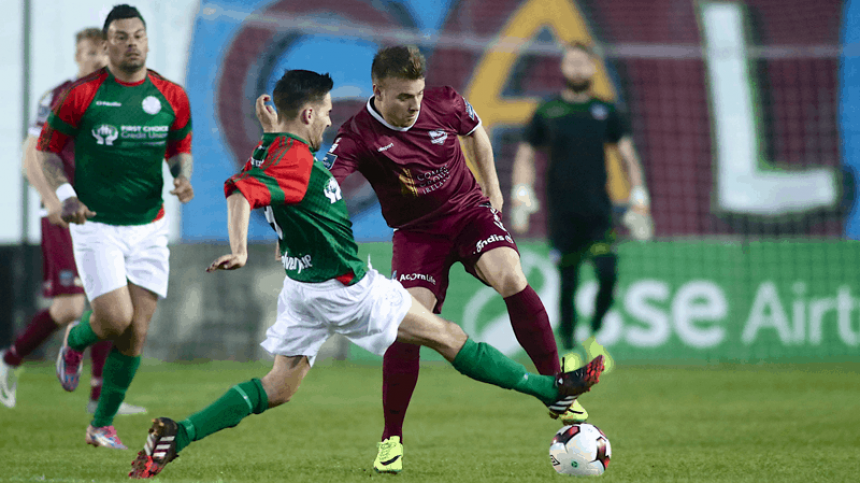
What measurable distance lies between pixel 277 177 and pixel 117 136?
1.65 m

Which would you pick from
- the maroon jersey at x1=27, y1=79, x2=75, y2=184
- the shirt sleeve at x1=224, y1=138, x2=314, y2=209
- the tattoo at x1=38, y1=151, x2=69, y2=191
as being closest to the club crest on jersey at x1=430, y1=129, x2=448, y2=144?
the shirt sleeve at x1=224, y1=138, x2=314, y2=209

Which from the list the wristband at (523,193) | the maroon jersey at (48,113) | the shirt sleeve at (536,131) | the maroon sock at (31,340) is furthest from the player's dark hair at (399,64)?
the shirt sleeve at (536,131)

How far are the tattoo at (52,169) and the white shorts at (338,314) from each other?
1509 mm

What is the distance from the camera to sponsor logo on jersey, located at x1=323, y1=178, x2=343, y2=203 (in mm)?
3916

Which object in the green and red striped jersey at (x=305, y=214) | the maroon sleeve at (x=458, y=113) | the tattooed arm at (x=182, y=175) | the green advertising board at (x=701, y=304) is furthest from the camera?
the green advertising board at (x=701, y=304)

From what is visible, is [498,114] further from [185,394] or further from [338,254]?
[338,254]

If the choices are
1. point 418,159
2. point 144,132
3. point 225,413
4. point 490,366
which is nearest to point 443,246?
point 418,159

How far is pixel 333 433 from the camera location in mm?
5727

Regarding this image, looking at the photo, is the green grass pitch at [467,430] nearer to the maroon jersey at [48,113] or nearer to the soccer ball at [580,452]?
the soccer ball at [580,452]

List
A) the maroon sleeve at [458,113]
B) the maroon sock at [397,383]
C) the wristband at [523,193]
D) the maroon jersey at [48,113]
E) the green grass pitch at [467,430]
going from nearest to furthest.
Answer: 1. the green grass pitch at [467,430]
2. the maroon sock at [397,383]
3. the maroon sleeve at [458,113]
4. the maroon jersey at [48,113]
5. the wristband at [523,193]

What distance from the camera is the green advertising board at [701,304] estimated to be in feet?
33.7

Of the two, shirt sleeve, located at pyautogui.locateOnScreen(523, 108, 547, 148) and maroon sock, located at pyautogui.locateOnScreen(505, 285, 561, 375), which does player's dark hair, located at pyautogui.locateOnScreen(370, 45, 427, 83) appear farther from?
shirt sleeve, located at pyautogui.locateOnScreen(523, 108, 547, 148)

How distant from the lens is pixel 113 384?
512cm

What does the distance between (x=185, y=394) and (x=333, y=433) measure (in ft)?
7.35
